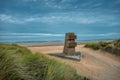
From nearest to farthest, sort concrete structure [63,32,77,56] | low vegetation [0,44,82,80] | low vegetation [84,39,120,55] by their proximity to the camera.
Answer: low vegetation [0,44,82,80] → concrete structure [63,32,77,56] → low vegetation [84,39,120,55]

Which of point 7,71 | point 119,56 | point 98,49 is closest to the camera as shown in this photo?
point 7,71

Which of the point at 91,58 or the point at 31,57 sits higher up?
the point at 31,57

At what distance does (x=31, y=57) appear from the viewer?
5281mm

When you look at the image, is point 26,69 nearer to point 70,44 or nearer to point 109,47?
point 70,44

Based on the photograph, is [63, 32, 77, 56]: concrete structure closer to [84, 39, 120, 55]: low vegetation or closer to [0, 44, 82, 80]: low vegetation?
[84, 39, 120, 55]: low vegetation

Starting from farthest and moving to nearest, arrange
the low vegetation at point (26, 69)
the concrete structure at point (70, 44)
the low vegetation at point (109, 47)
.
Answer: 1. the low vegetation at point (109, 47)
2. the concrete structure at point (70, 44)
3. the low vegetation at point (26, 69)

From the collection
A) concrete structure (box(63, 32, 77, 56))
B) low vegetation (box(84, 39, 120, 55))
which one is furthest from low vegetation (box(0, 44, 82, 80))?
low vegetation (box(84, 39, 120, 55))

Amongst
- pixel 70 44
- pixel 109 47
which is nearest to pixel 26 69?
pixel 70 44

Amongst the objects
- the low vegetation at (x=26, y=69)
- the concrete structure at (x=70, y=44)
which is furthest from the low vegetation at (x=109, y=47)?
the low vegetation at (x=26, y=69)

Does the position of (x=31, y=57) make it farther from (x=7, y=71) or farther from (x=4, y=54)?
(x=7, y=71)

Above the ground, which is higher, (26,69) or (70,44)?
(70,44)

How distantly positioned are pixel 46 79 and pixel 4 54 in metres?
1.10

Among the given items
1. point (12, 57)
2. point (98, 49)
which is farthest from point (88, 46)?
point (12, 57)

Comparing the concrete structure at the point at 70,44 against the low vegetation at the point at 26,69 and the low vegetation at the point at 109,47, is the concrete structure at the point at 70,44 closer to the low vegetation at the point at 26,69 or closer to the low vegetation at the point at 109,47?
the low vegetation at the point at 109,47
